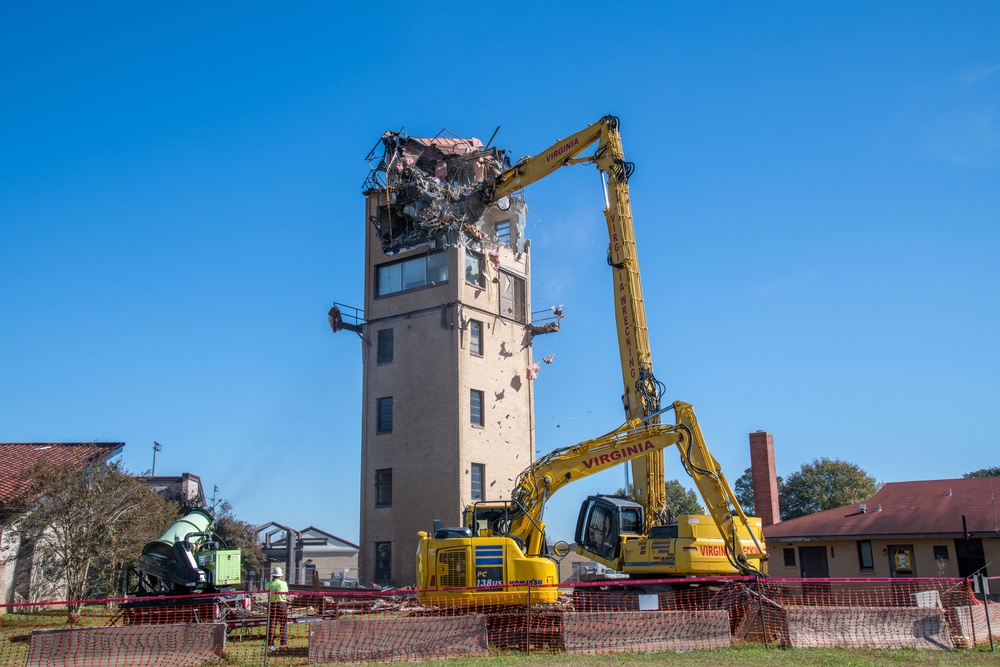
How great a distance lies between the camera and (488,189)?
105 feet

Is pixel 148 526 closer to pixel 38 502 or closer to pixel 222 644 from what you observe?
pixel 38 502

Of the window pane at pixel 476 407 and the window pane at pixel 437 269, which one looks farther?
the window pane at pixel 437 269

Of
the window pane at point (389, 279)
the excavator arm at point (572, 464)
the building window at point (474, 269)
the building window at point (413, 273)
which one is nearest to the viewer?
the excavator arm at point (572, 464)

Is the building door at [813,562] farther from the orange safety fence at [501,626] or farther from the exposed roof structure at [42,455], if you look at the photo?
the exposed roof structure at [42,455]

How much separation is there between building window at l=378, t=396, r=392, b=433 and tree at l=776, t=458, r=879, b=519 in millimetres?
39123

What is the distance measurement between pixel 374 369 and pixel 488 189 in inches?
384

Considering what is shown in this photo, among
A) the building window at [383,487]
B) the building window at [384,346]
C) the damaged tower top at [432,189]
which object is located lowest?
the building window at [383,487]

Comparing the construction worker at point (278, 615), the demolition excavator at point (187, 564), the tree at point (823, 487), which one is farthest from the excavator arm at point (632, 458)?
the tree at point (823, 487)

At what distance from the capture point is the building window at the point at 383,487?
35.2 m

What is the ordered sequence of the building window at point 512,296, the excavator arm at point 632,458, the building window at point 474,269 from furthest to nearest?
the building window at point 512,296, the building window at point 474,269, the excavator arm at point 632,458

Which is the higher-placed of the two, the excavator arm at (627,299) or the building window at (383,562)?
the excavator arm at (627,299)

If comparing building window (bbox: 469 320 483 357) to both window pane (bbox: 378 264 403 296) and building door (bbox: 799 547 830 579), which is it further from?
building door (bbox: 799 547 830 579)

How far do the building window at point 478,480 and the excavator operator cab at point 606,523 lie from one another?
12.4 m

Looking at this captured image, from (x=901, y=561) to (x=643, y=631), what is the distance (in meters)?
16.7
